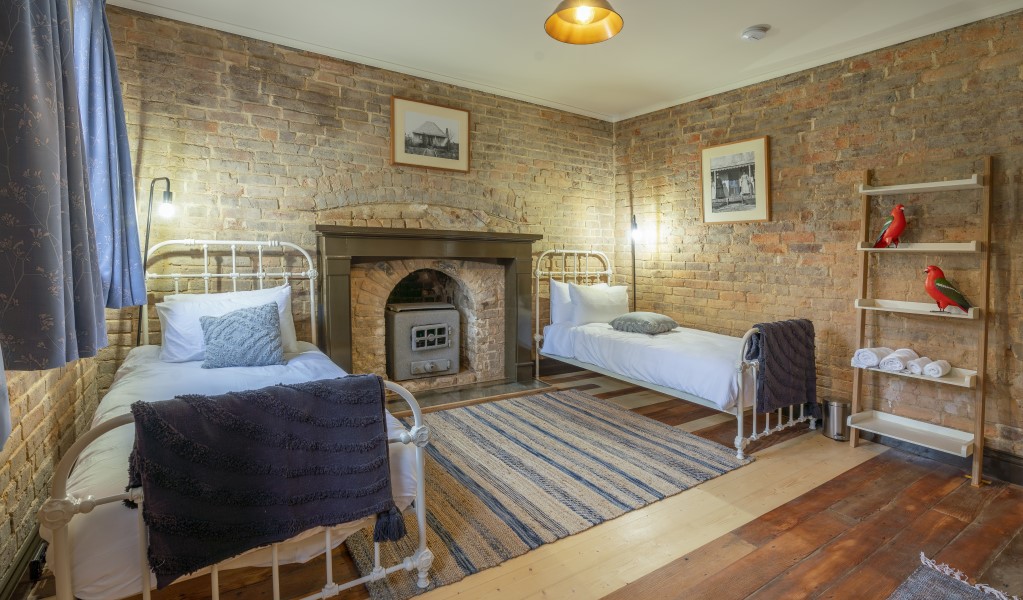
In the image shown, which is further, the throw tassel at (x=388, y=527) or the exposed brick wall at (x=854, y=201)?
the exposed brick wall at (x=854, y=201)

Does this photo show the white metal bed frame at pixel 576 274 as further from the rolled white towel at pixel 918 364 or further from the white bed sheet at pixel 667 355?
the rolled white towel at pixel 918 364

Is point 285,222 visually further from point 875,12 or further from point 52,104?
point 875,12

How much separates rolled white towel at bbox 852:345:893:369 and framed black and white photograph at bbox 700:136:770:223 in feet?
4.52

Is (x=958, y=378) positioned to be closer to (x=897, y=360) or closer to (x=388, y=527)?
(x=897, y=360)

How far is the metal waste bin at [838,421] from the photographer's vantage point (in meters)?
3.52

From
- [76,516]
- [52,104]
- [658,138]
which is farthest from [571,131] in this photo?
[76,516]

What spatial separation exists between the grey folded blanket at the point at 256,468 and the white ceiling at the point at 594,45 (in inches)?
106

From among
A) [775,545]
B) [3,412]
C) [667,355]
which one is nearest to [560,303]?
[667,355]

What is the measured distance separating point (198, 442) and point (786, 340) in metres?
3.29

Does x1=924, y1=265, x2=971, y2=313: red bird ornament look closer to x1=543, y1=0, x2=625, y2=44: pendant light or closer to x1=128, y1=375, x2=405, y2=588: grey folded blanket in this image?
x1=543, y1=0, x2=625, y2=44: pendant light

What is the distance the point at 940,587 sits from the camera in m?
1.96

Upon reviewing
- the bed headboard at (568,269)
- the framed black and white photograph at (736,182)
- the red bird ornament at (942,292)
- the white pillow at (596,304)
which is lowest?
the white pillow at (596,304)

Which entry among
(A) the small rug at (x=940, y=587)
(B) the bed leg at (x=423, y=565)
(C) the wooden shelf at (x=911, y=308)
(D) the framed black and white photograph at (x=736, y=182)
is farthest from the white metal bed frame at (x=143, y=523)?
(D) the framed black and white photograph at (x=736, y=182)

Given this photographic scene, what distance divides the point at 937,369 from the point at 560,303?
9.25 ft
